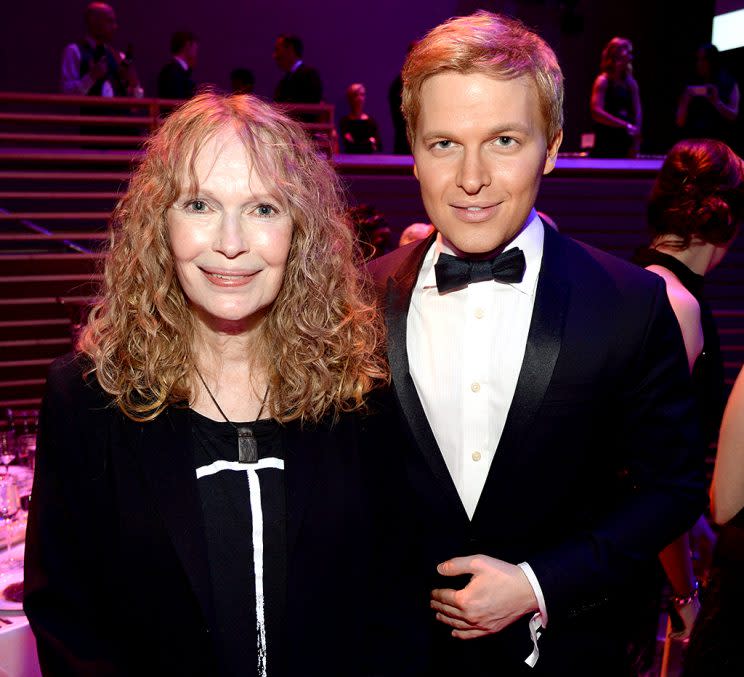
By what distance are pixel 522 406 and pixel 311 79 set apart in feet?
24.3

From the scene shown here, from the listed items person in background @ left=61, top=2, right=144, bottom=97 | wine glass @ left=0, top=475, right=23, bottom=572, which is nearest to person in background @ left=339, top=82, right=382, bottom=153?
person in background @ left=61, top=2, right=144, bottom=97

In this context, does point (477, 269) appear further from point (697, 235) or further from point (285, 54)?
point (285, 54)

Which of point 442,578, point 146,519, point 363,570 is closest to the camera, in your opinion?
point 146,519

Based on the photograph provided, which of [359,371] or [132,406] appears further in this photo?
[359,371]

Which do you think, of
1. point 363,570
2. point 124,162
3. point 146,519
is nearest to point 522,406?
point 363,570

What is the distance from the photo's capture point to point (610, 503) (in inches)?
74.3

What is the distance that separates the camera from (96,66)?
7.36m

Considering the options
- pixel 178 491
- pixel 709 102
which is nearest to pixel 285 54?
pixel 709 102

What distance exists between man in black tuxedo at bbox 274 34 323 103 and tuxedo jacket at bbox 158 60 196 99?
3.23ft

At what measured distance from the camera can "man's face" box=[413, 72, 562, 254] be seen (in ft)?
5.69

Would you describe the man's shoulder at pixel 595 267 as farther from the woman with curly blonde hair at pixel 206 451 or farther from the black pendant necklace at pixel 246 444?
the black pendant necklace at pixel 246 444

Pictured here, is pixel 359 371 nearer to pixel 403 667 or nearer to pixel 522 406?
pixel 522 406

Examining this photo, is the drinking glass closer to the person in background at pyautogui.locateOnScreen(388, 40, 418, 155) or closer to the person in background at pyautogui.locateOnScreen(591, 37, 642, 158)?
the person in background at pyautogui.locateOnScreen(388, 40, 418, 155)

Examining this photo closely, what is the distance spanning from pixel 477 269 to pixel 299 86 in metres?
7.14
